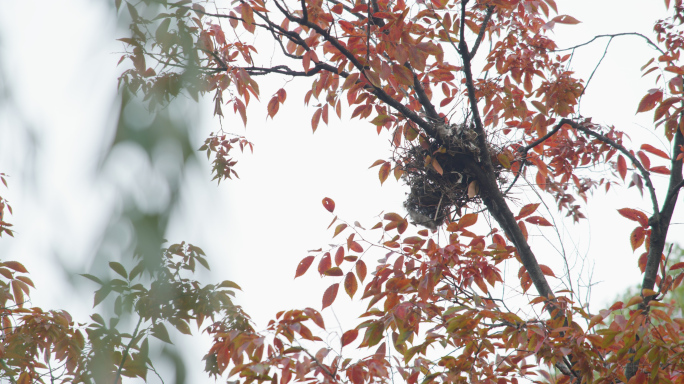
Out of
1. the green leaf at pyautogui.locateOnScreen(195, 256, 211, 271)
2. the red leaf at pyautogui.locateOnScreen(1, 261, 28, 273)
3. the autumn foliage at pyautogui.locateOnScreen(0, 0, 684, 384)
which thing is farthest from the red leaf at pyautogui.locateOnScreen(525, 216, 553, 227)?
the green leaf at pyautogui.locateOnScreen(195, 256, 211, 271)

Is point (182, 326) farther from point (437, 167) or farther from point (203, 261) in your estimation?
point (437, 167)

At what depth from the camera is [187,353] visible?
321mm

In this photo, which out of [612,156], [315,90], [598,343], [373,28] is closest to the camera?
[598,343]

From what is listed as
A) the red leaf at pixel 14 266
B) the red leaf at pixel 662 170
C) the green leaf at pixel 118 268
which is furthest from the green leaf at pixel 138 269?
the red leaf at pixel 662 170

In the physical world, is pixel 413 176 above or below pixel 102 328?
above

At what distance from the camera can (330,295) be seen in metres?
1.92

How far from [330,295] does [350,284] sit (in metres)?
0.09

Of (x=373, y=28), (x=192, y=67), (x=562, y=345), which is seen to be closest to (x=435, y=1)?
(x=373, y=28)

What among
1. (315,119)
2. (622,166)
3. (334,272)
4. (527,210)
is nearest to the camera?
(334,272)

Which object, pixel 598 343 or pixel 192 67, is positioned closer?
pixel 192 67

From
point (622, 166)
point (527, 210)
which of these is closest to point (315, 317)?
point (527, 210)

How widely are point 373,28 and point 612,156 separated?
1.62m

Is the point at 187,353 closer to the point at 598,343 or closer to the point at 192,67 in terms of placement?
the point at 192,67

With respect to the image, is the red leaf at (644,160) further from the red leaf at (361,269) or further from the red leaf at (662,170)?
the red leaf at (361,269)
